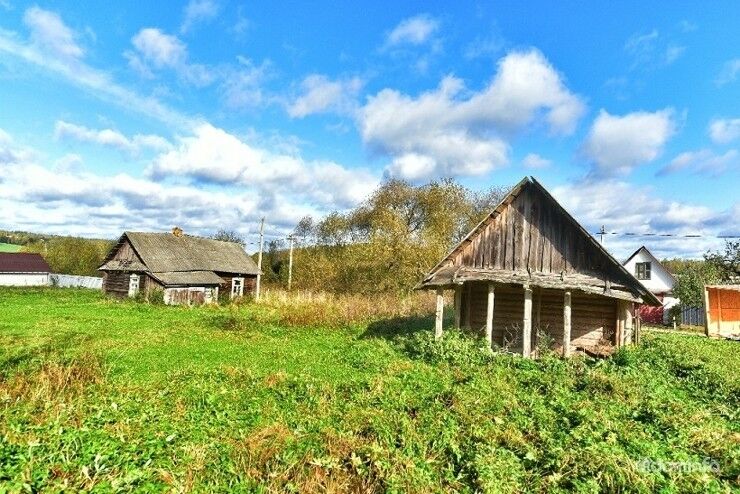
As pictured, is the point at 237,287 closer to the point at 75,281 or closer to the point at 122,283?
the point at 122,283

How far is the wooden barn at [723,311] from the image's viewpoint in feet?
74.0

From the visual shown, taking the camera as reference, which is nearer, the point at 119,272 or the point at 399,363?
the point at 399,363

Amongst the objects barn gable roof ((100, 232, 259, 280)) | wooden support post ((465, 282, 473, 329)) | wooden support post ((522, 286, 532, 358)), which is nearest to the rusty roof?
barn gable roof ((100, 232, 259, 280))

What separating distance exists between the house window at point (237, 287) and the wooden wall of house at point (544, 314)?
27962 mm

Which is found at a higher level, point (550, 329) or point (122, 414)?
point (550, 329)

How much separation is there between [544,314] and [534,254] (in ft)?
8.82

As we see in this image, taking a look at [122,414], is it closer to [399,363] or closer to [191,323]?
[399,363]

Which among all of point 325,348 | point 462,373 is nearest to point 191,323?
point 325,348

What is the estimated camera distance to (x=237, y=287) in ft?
133

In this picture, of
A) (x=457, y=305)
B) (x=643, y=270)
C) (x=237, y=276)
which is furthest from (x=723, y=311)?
(x=237, y=276)

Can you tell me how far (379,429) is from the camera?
7.75m

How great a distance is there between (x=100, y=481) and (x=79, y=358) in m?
6.45

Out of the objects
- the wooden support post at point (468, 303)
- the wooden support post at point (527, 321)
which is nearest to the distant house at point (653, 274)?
the wooden support post at point (468, 303)

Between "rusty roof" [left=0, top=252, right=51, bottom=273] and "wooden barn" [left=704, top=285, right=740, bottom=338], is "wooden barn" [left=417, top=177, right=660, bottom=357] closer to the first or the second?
"wooden barn" [left=704, top=285, right=740, bottom=338]
